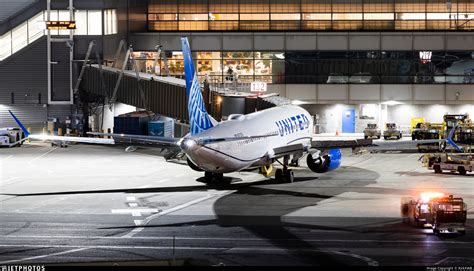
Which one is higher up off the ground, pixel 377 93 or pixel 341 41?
pixel 341 41

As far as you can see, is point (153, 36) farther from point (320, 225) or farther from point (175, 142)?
point (320, 225)

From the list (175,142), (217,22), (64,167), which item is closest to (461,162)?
(175,142)

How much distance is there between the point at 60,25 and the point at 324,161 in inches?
1585

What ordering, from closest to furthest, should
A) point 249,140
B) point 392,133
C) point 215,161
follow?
point 215,161, point 249,140, point 392,133

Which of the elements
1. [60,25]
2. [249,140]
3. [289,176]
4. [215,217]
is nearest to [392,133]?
[60,25]

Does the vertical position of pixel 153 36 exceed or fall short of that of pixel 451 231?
Answer: it exceeds it

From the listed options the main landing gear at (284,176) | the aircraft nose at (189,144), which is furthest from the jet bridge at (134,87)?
the aircraft nose at (189,144)

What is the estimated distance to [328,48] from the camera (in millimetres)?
108688

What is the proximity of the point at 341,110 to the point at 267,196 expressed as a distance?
60629 millimetres

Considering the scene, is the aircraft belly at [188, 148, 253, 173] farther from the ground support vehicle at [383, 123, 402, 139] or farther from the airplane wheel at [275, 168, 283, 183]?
the ground support vehicle at [383, 123, 402, 139]

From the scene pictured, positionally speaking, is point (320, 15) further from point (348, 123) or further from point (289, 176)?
point (289, 176)

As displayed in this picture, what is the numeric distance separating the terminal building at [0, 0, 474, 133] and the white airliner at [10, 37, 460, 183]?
43.9 meters

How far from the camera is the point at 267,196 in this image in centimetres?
5216

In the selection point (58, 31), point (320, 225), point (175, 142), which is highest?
point (58, 31)
